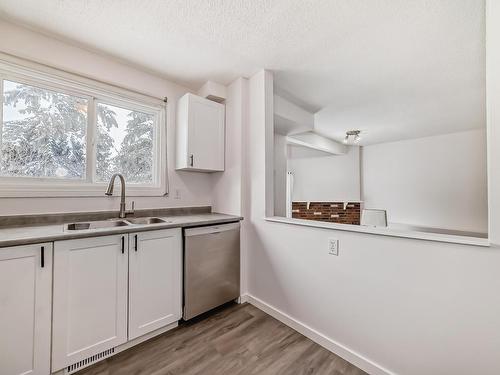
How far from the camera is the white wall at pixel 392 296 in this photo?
1001 millimetres

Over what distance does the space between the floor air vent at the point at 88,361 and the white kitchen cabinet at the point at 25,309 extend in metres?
0.13

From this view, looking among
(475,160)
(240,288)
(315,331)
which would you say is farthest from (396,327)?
(475,160)

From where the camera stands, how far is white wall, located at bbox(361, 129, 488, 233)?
4.14m

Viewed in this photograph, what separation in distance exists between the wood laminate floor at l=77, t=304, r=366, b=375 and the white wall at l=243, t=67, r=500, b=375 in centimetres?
14

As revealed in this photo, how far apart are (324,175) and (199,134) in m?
3.97

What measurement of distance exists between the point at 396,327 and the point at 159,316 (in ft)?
5.54

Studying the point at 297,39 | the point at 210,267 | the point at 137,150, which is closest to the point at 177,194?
the point at 137,150

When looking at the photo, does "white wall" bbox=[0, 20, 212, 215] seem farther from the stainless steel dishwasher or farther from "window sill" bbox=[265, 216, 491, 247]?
"window sill" bbox=[265, 216, 491, 247]

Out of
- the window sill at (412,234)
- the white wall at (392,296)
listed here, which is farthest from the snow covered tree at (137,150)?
the window sill at (412,234)

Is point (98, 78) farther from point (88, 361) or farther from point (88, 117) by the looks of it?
point (88, 361)

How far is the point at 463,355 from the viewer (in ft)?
3.44

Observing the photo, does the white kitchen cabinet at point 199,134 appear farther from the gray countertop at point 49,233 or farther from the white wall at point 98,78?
the gray countertop at point 49,233

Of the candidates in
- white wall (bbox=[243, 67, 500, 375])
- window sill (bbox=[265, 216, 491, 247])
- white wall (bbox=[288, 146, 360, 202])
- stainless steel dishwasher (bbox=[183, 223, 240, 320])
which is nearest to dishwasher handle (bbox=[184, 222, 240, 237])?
stainless steel dishwasher (bbox=[183, 223, 240, 320])

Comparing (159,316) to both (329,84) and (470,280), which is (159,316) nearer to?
(470,280)
